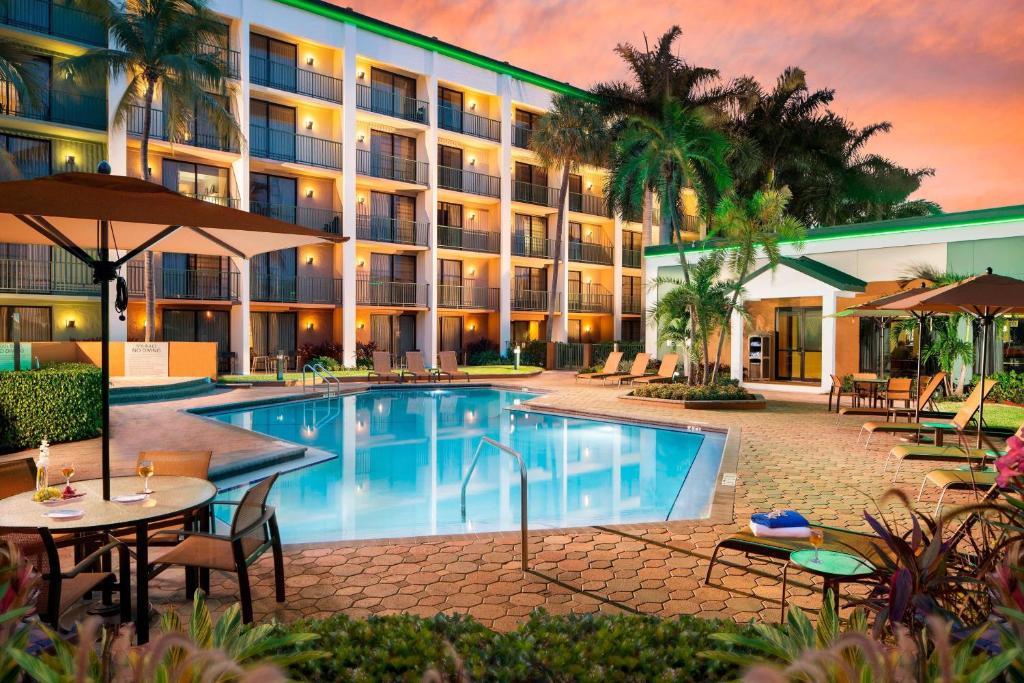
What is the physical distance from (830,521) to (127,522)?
579cm

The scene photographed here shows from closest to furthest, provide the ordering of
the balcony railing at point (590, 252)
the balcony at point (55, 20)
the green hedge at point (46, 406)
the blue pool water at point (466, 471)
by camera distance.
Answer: the blue pool water at point (466, 471)
the green hedge at point (46, 406)
the balcony at point (55, 20)
the balcony railing at point (590, 252)

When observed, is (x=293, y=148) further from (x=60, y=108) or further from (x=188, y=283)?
(x=60, y=108)

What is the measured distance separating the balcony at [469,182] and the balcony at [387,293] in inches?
192

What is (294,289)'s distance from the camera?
26531 mm

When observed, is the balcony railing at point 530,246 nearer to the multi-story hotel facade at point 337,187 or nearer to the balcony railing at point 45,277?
the multi-story hotel facade at point 337,187

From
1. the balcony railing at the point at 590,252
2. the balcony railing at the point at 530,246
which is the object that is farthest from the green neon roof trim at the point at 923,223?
the balcony railing at the point at 590,252

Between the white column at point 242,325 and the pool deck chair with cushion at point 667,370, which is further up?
the white column at point 242,325

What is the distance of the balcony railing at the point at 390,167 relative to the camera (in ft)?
92.6

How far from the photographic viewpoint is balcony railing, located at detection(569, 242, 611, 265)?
1396 inches

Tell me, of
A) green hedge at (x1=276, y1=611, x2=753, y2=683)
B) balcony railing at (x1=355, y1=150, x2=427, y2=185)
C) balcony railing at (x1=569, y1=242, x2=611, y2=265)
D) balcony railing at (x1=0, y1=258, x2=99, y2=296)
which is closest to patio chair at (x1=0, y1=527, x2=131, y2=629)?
green hedge at (x1=276, y1=611, x2=753, y2=683)

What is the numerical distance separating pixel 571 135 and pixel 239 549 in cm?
2795

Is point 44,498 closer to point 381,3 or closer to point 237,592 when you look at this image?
point 237,592

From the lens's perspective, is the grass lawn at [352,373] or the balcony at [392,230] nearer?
the grass lawn at [352,373]

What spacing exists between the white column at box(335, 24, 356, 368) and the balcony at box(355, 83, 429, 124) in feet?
3.30
